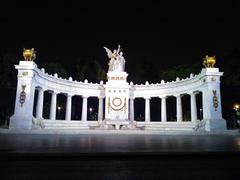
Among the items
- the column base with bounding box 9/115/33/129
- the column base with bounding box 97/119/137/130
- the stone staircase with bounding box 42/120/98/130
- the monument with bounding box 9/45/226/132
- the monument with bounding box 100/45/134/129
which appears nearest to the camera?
the column base with bounding box 9/115/33/129

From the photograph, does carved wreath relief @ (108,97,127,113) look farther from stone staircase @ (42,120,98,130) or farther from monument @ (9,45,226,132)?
stone staircase @ (42,120,98,130)

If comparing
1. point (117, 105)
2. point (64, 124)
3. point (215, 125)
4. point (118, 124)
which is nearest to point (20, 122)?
point (64, 124)

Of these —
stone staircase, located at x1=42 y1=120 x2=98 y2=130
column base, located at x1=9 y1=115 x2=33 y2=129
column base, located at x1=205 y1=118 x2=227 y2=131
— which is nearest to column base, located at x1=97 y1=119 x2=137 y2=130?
stone staircase, located at x1=42 y1=120 x2=98 y2=130

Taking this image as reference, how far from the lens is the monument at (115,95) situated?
3706 cm

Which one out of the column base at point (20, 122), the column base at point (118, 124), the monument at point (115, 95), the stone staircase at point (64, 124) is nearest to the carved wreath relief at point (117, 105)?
the monument at point (115, 95)

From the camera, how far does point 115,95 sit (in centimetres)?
5134

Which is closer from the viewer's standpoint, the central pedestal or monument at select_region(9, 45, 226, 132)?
monument at select_region(9, 45, 226, 132)

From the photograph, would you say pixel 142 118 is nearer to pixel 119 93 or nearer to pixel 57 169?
pixel 119 93

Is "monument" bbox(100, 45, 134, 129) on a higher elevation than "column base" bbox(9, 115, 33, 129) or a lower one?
higher

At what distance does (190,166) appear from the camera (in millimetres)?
7332

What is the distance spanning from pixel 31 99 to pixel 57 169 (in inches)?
1346

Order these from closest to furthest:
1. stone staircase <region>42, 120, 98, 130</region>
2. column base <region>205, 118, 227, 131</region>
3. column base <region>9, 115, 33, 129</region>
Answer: column base <region>9, 115, 33, 129</region>
column base <region>205, 118, 227, 131</region>
stone staircase <region>42, 120, 98, 130</region>

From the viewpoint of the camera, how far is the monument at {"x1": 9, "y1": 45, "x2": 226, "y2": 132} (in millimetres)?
37062

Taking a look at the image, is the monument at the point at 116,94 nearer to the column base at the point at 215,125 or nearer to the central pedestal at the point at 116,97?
the central pedestal at the point at 116,97
